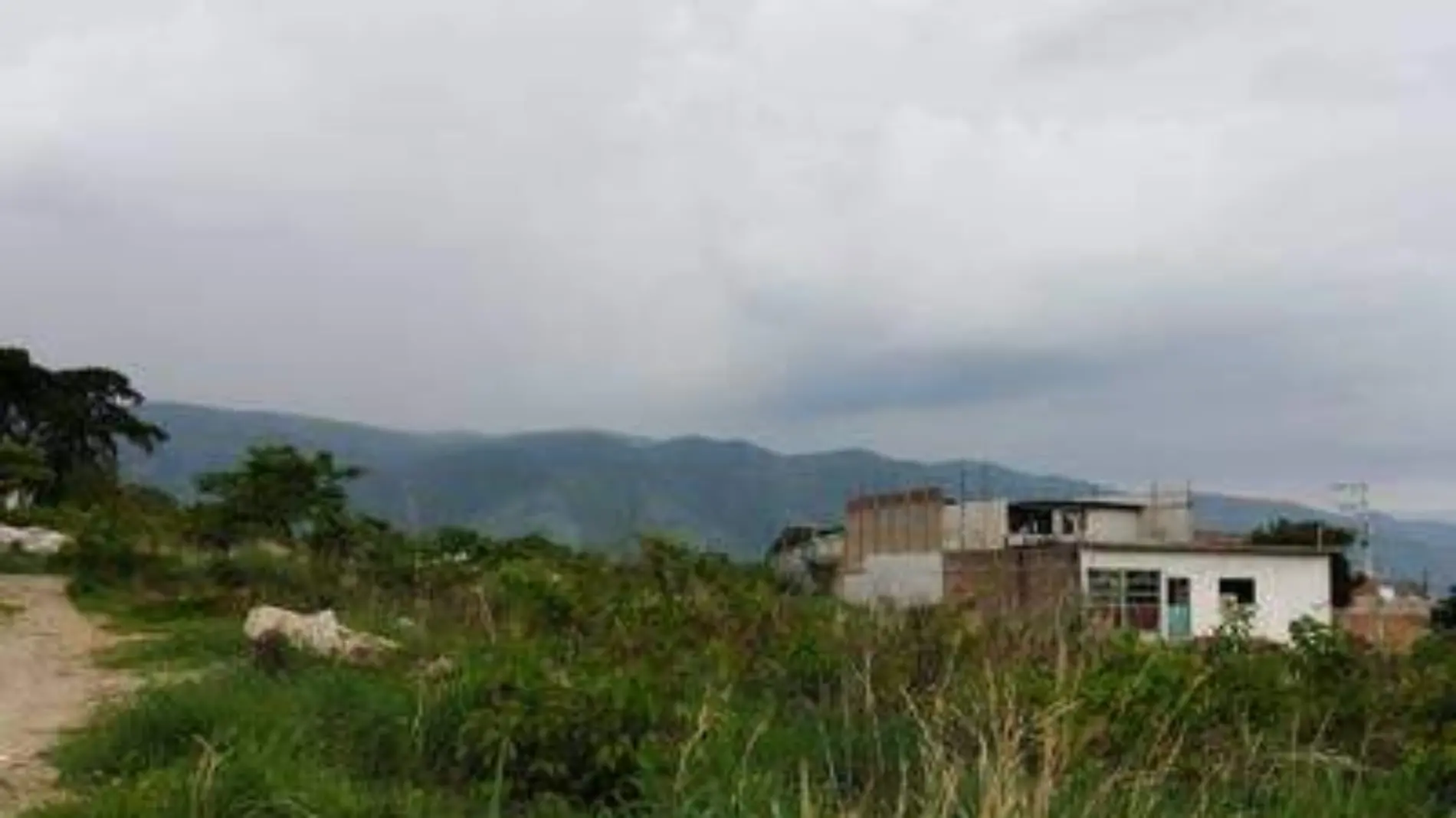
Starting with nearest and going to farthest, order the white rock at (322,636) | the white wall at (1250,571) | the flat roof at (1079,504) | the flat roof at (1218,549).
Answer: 1. the white rock at (322,636)
2. the white wall at (1250,571)
3. the flat roof at (1218,549)
4. the flat roof at (1079,504)

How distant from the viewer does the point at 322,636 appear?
1099 centimetres

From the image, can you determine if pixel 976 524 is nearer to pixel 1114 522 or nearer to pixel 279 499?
pixel 1114 522

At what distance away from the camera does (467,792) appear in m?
6.41

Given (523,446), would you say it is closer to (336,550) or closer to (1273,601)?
(1273,601)

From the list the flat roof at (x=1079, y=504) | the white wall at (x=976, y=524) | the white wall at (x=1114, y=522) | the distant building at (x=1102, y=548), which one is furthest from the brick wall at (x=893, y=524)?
the white wall at (x=1114, y=522)

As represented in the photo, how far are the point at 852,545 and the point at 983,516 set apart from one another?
653 centimetres

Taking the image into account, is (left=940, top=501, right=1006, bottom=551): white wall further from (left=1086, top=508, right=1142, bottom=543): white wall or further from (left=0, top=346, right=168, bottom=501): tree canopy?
(left=0, top=346, right=168, bottom=501): tree canopy

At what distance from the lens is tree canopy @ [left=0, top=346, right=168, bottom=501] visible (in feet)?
122

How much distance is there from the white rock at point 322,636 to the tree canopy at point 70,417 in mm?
23231

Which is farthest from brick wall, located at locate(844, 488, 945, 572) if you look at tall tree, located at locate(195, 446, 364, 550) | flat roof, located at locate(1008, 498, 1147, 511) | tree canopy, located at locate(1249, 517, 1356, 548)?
tall tree, located at locate(195, 446, 364, 550)

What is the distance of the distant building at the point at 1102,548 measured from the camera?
52.4m

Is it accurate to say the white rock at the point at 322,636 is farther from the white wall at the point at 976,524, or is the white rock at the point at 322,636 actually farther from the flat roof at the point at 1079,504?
the flat roof at the point at 1079,504

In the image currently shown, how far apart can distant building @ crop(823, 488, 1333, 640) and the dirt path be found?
21.4 meters

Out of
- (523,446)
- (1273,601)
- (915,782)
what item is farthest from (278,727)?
(523,446)
